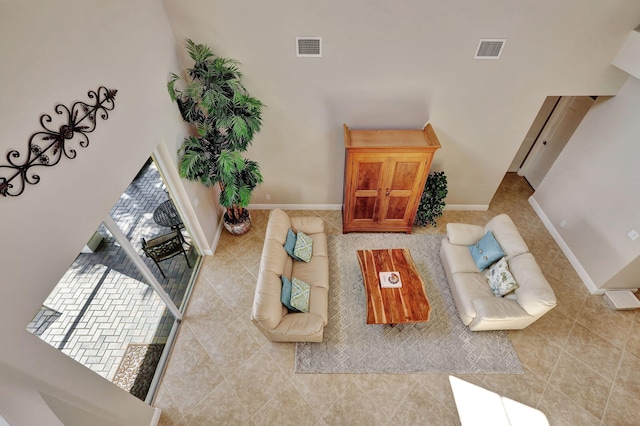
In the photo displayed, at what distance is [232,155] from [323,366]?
3.00 m

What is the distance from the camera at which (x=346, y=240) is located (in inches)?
207

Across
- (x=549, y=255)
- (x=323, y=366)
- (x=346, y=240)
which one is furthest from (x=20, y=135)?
(x=549, y=255)

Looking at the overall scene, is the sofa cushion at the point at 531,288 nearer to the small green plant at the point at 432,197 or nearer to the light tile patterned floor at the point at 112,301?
the small green plant at the point at 432,197

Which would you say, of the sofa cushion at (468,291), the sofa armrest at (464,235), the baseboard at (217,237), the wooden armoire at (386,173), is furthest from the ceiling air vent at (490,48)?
the baseboard at (217,237)

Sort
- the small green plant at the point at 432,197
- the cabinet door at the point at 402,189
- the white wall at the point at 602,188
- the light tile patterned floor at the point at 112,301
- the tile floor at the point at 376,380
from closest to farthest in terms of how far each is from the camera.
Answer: the light tile patterned floor at the point at 112,301, the tile floor at the point at 376,380, the white wall at the point at 602,188, the cabinet door at the point at 402,189, the small green plant at the point at 432,197

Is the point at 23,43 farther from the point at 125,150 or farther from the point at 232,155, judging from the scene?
the point at 232,155

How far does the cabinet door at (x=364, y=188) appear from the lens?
4.35m

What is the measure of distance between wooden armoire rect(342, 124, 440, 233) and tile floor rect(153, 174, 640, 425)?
90.2 inches

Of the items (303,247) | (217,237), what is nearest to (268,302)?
(303,247)

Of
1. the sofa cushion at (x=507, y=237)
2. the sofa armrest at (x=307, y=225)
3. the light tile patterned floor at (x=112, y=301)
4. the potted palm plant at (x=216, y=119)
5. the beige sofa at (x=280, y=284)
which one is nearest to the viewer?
the light tile patterned floor at (x=112, y=301)

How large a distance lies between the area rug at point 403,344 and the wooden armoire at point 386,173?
1.15 m

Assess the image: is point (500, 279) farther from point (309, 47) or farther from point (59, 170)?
point (59, 170)

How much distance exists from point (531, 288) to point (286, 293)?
3.09m

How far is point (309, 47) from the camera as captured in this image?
3.87 m
